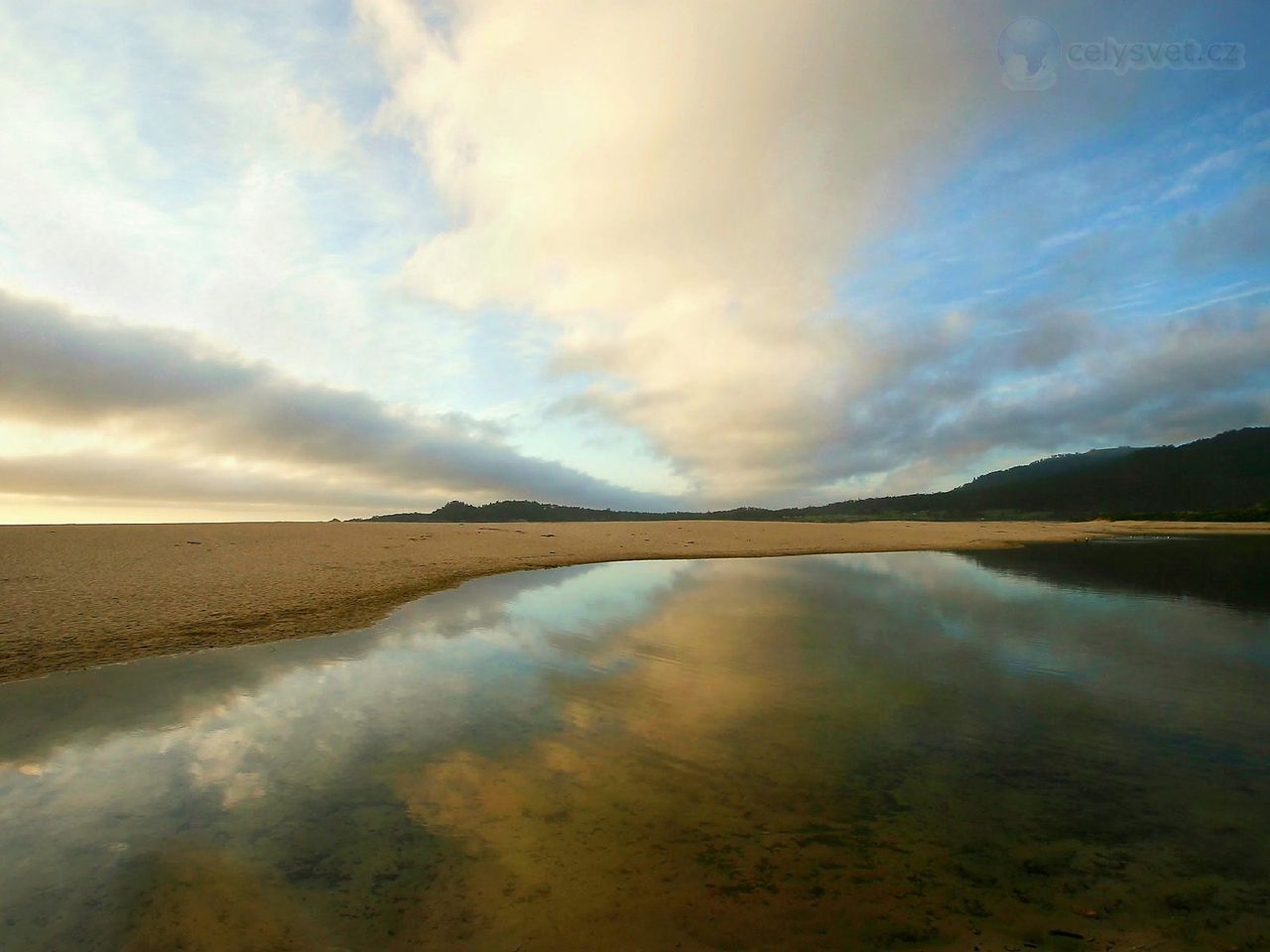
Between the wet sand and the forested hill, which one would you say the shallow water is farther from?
the forested hill

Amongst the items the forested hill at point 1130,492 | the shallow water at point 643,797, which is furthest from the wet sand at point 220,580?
the forested hill at point 1130,492

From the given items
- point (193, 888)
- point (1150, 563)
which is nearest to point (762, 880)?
point (193, 888)

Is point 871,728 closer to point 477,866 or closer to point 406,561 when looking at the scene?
Result: point 477,866

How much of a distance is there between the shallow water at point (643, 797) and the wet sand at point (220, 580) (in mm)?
2599

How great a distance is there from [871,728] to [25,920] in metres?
10.1

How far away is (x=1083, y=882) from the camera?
17.3ft

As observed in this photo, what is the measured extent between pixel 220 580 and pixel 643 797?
2386 centimetres

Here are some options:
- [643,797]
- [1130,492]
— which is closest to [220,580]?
[643,797]

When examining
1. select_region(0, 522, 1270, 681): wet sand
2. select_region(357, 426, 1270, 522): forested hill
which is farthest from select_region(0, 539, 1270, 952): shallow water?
select_region(357, 426, 1270, 522): forested hill

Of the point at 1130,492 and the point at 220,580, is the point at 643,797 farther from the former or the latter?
the point at 1130,492

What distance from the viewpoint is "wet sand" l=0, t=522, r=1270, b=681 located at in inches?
577

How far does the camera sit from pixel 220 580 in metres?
23.5

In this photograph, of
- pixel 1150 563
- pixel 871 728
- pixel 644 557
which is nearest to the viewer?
pixel 871 728

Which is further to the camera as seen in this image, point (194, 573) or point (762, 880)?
point (194, 573)
